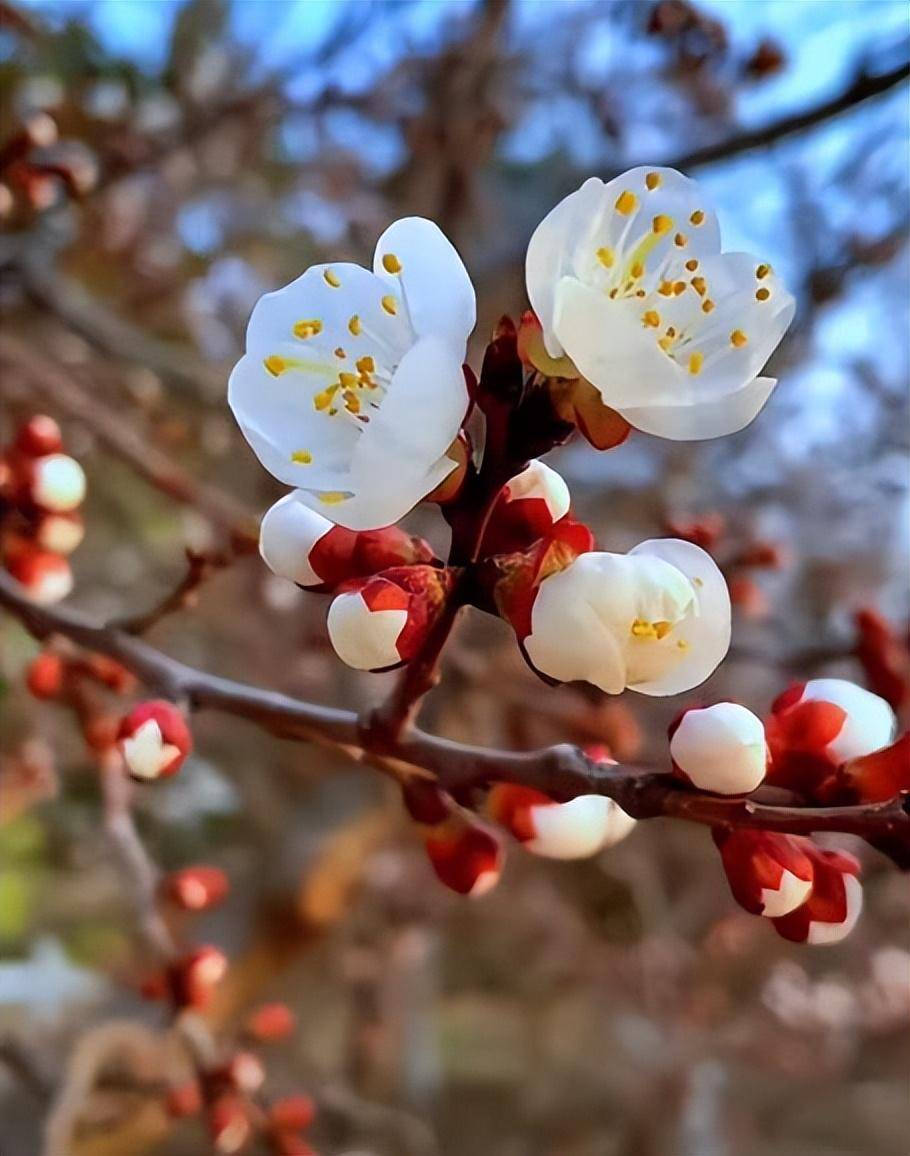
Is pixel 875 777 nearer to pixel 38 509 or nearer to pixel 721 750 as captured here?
pixel 721 750

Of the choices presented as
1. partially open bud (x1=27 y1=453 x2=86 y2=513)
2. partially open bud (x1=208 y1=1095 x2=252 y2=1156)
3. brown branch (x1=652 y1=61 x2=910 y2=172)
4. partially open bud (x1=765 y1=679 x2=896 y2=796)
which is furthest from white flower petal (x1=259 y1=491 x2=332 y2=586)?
brown branch (x1=652 y1=61 x2=910 y2=172)

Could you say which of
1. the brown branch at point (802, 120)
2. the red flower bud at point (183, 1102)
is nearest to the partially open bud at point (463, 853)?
the red flower bud at point (183, 1102)

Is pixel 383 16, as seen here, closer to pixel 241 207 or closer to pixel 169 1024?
pixel 241 207

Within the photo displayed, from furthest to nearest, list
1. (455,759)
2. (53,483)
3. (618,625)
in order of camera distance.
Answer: (53,483) → (455,759) → (618,625)

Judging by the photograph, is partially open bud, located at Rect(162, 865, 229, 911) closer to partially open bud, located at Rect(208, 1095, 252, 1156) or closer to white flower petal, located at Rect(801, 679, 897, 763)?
partially open bud, located at Rect(208, 1095, 252, 1156)

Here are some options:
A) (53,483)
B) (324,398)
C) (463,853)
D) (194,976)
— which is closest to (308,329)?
(324,398)

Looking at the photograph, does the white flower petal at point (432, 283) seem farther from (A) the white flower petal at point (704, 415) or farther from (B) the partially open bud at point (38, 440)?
(B) the partially open bud at point (38, 440)
